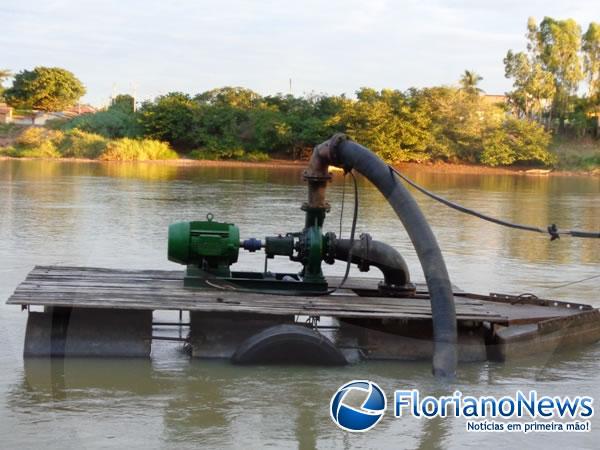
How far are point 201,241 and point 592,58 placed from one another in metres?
67.0

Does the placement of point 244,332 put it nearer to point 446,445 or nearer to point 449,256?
point 446,445

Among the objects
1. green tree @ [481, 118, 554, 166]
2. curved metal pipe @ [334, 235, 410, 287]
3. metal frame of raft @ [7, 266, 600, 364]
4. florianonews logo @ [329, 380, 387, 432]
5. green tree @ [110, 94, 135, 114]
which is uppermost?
green tree @ [110, 94, 135, 114]

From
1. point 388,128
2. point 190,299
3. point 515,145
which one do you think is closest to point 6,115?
point 388,128

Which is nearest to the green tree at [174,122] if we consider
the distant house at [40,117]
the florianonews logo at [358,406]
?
the distant house at [40,117]

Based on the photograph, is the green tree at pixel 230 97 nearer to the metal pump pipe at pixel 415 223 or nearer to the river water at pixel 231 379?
the river water at pixel 231 379

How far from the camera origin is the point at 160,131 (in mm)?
61625

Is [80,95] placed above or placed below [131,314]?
above

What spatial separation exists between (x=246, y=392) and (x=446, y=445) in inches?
68.7

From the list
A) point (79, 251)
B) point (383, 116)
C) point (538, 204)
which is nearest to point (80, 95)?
point (383, 116)

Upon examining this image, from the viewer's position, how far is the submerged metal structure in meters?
7.80

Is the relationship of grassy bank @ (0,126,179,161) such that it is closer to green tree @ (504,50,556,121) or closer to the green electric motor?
green tree @ (504,50,556,121)

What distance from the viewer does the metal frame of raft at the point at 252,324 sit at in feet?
25.6

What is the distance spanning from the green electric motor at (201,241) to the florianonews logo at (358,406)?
6.09 ft

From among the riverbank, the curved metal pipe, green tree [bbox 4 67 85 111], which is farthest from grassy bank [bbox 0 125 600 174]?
the curved metal pipe
